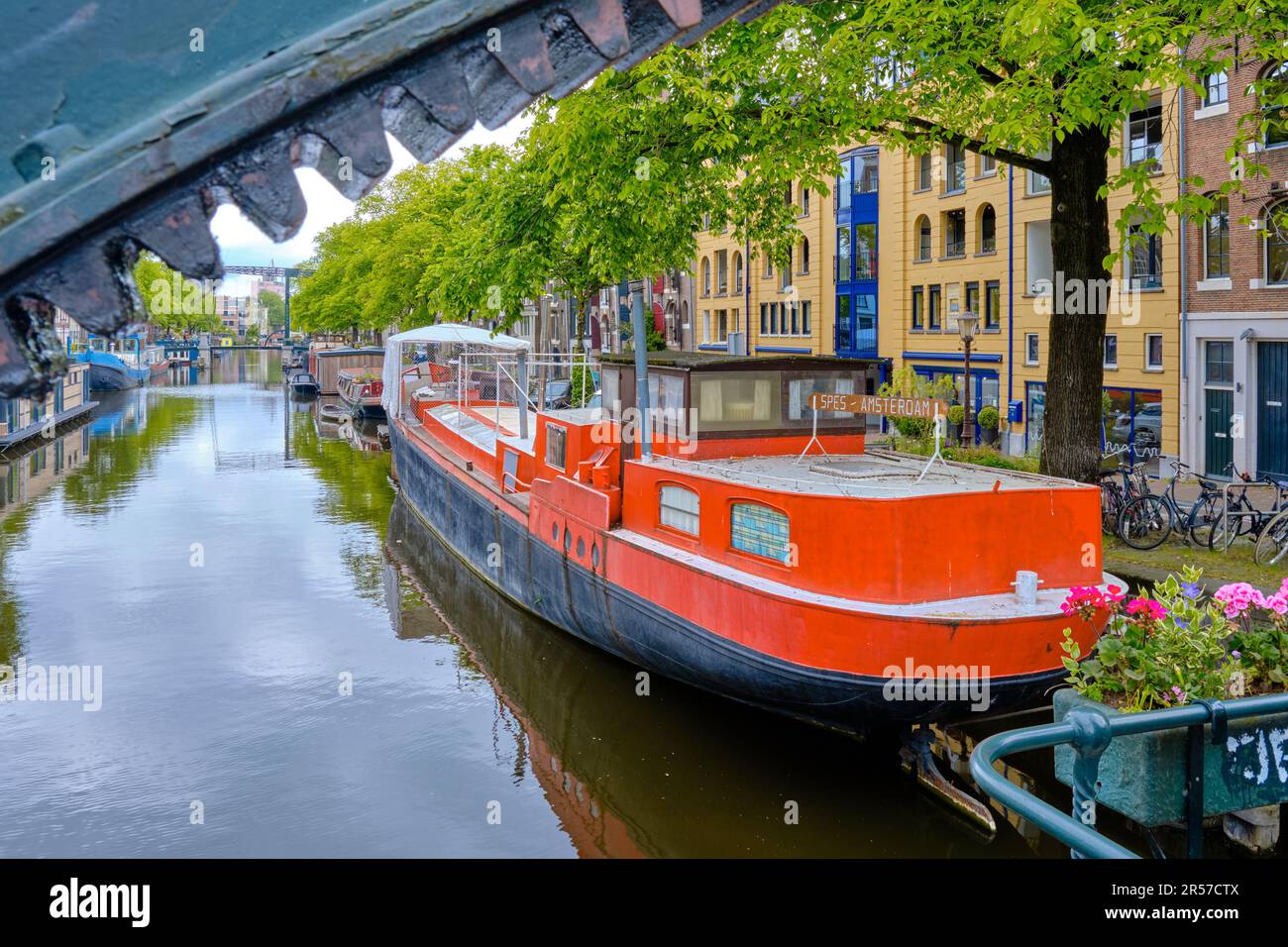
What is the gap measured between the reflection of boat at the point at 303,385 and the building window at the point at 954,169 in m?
42.2

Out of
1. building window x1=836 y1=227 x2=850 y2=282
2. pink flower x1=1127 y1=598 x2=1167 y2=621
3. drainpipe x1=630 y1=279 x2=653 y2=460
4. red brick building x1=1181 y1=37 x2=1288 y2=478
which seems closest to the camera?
pink flower x1=1127 y1=598 x2=1167 y2=621

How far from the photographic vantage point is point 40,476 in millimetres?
33781

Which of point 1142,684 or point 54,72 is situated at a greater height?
point 54,72

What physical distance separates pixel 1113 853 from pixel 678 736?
9981mm

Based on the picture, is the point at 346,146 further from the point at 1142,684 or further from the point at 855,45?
the point at 855,45

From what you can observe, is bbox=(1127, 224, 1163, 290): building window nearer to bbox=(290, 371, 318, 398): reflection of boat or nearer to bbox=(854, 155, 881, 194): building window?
bbox=(854, 155, 881, 194): building window

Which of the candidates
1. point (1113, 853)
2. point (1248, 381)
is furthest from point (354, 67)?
point (1248, 381)

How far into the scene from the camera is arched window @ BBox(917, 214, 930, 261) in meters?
37.3

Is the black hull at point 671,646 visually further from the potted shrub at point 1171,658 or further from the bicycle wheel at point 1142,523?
the bicycle wheel at point 1142,523

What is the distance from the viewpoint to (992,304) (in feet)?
110

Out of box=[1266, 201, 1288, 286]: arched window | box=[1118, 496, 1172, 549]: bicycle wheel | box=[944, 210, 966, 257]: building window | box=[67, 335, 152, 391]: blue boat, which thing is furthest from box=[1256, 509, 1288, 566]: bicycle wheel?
box=[67, 335, 152, 391]: blue boat

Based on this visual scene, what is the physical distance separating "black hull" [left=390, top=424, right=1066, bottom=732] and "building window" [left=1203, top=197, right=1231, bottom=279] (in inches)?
629

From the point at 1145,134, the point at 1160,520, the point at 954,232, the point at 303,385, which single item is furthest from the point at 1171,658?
the point at 303,385

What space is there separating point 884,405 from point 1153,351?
19.0 meters
